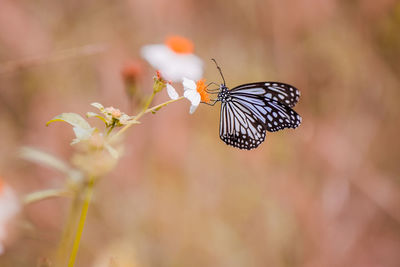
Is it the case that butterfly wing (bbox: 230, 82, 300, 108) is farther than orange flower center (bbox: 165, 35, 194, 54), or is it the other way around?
orange flower center (bbox: 165, 35, 194, 54)

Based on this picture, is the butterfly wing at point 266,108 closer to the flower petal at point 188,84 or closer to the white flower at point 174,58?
the white flower at point 174,58

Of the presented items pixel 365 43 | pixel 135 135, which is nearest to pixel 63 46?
pixel 135 135

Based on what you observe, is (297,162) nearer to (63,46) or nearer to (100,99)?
(100,99)

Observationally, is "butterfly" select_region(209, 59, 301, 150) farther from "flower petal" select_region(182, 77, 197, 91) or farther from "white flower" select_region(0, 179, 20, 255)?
"white flower" select_region(0, 179, 20, 255)

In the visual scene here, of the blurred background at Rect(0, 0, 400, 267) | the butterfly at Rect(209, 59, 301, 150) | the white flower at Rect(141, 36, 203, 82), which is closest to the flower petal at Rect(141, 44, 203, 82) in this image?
the white flower at Rect(141, 36, 203, 82)

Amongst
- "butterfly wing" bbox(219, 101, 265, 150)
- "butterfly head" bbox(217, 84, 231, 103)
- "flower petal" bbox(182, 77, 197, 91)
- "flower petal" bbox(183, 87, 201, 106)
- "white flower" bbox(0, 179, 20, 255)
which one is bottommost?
"white flower" bbox(0, 179, 20, 255)

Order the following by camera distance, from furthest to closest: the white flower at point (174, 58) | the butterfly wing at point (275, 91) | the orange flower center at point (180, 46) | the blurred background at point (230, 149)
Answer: the blurred background at point (230, 149), the orange flower center at point (180, 46), the white flower at point (174, 58), the butterfly wing at point (275, 91)

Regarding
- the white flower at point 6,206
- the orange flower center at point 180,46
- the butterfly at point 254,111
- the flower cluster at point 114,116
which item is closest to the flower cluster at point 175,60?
the orange flower center at point 180,46
